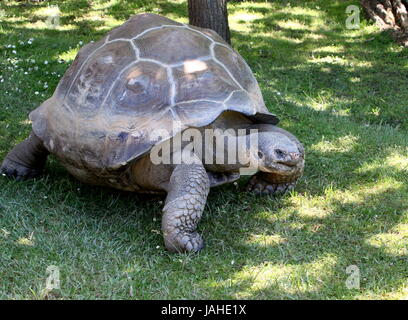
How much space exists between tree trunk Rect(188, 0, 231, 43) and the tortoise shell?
7.08 feet

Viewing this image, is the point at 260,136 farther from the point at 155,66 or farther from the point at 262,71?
the point at 262,71

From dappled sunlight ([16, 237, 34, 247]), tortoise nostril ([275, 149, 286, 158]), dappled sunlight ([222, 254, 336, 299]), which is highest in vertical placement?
tortoise nostril ([275, 149, 286, 158])

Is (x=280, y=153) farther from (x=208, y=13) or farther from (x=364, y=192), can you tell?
(x=208, y=13)

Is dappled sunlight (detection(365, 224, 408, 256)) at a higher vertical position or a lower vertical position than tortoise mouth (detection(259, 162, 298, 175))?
lower

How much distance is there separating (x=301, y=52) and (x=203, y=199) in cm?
481

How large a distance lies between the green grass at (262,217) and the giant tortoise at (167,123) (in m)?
0.27

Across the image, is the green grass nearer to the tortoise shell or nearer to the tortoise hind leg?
the tortoise hind leg

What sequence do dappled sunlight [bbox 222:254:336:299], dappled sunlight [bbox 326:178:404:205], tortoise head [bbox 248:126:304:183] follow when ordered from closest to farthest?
dappled sunlight [bbox 222:254:336:299]
tortoise head [bbox 248:126:304:183]
dappled sunlight [bbox 326:178:404:205]

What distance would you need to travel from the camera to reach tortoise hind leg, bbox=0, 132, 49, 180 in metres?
4.98

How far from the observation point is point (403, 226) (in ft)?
14.2

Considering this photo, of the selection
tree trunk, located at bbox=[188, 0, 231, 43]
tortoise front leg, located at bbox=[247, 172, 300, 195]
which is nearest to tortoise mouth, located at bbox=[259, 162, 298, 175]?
tortoise front leg, located at bbox=[247, 172, 300, 195]

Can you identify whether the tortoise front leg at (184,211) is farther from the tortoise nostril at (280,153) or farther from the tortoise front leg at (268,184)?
the tortoise front leg at (268,184)

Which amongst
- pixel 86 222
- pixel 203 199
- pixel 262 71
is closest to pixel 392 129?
pixel 262 71

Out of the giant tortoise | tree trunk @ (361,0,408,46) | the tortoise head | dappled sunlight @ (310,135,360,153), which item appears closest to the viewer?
the giant tortoise
